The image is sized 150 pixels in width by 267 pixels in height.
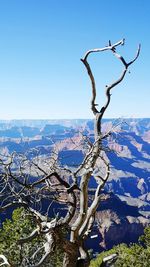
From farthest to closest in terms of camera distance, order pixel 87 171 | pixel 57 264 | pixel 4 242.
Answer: pixel 57 264
pixel 4 242
pixel 87 171

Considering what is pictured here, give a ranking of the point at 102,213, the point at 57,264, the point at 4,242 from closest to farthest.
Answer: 1. the point at 4,242
2. the point at 57,264
3. the point at 102,213

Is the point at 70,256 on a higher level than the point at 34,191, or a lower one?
lower

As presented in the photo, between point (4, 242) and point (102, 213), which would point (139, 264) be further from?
point (102, 213)

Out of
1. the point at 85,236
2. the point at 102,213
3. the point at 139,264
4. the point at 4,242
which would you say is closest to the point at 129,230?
the point at 102,213

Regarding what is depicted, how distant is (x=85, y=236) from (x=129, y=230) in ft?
559

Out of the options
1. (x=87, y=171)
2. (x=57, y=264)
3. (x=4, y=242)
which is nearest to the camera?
(x=87, y=171)

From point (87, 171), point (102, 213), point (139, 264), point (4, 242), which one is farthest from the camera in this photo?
point (102, 213)

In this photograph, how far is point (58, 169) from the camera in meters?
9.84

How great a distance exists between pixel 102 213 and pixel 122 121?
164 metres

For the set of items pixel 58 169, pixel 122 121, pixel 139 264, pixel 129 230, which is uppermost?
pixel 122 121

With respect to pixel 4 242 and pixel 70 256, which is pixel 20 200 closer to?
pixel 70 256

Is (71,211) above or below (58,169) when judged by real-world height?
below

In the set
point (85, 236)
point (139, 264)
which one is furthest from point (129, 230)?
point (85, 236)

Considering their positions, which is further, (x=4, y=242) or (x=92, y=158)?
(x=4, y=242)
